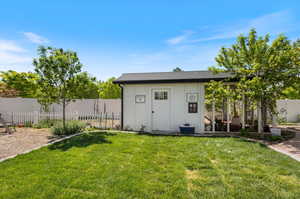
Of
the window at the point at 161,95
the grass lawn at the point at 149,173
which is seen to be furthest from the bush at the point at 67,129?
the window at the point at 161,95

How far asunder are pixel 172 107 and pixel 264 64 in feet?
14.0

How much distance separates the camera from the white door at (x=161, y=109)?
769 centimetres

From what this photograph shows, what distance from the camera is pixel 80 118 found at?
884cm

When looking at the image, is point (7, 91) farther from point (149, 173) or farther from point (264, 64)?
point (264, 64)

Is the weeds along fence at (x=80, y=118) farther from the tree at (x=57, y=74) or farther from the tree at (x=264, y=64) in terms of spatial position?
the tree at (x=264, y=64)

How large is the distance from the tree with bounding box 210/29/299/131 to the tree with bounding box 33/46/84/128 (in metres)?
7.22

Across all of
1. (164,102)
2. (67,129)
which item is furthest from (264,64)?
(67,129)

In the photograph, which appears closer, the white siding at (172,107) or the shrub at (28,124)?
the white siding at (172,107)

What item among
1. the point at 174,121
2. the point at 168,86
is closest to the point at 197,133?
the point at 174,121

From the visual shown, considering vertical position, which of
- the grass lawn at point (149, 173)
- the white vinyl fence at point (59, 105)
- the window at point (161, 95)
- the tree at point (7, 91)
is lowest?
the grass lawn at point (149, 173)

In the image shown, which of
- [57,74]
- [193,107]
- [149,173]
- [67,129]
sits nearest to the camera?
[149,173]

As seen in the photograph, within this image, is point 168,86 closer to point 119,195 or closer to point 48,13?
point 119,195

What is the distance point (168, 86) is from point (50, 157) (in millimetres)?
5763

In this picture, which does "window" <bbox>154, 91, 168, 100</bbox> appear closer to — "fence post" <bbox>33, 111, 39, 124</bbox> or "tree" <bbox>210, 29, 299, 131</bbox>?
"tree" <bbox>210, 29, 299, 131</bbox>
